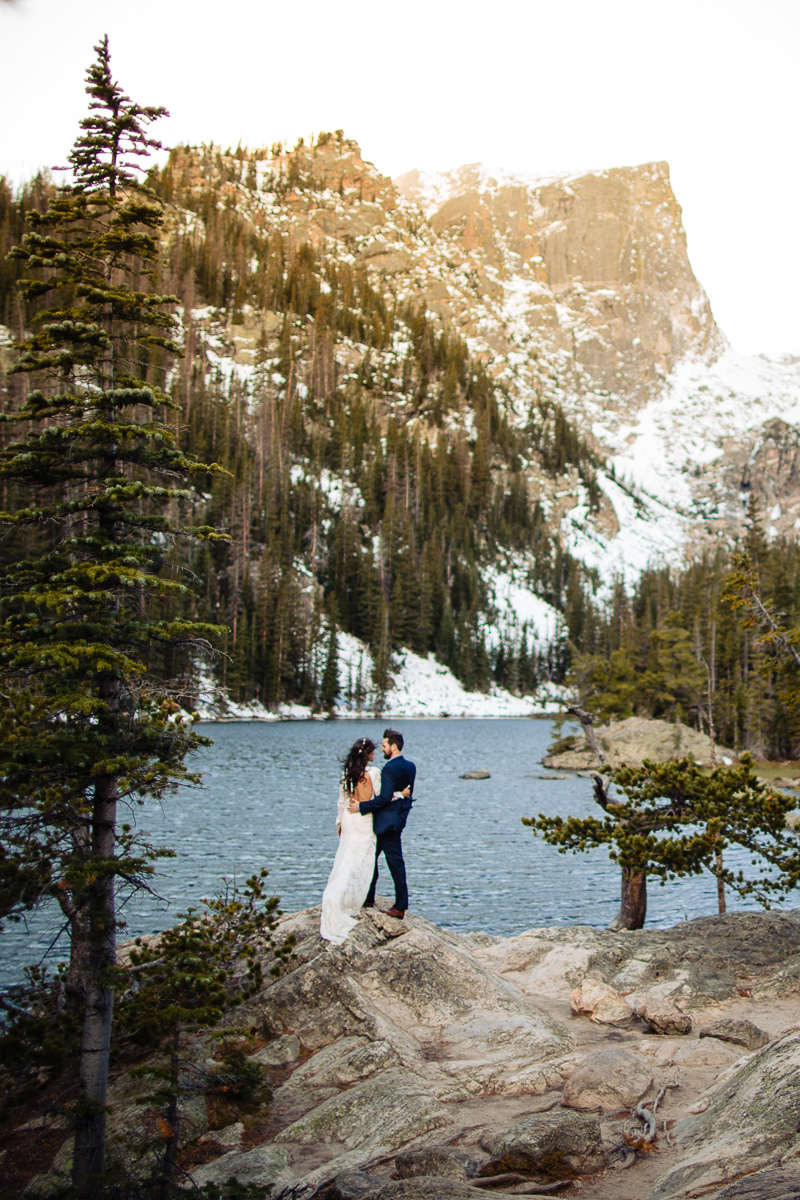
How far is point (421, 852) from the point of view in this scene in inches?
1146

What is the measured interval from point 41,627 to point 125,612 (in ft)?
3.45

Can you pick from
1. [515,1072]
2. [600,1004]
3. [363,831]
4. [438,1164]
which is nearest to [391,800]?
[363,831]

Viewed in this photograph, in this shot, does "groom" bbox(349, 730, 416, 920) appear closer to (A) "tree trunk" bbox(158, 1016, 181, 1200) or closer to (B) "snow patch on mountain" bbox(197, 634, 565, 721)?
(A) "tree trunk" bbox(158, 1016, 181, 1200)

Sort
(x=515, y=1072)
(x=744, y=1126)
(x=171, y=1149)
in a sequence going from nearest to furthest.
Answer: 1. (x=744, y=1126)
2. (x=171, y=1149)
3. (x=515, y=1072)

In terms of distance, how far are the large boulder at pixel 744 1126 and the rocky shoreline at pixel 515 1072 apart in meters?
0.02

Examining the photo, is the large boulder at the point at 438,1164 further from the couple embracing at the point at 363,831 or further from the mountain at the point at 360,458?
the mountain at the point at 360,458

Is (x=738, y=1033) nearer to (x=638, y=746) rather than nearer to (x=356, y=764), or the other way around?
(x=356, y=764)

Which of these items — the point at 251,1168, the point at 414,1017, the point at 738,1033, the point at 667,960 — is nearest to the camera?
the point at 251,1168

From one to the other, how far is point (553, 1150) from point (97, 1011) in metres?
4.40

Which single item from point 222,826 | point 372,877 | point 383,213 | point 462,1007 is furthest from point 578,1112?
point 383,213

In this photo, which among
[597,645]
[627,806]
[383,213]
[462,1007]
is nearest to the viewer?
[462,1007]

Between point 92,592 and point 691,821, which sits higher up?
point 92,592

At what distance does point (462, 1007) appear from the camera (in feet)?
32.9

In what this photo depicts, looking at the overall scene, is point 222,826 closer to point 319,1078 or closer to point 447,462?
point 319,1078
